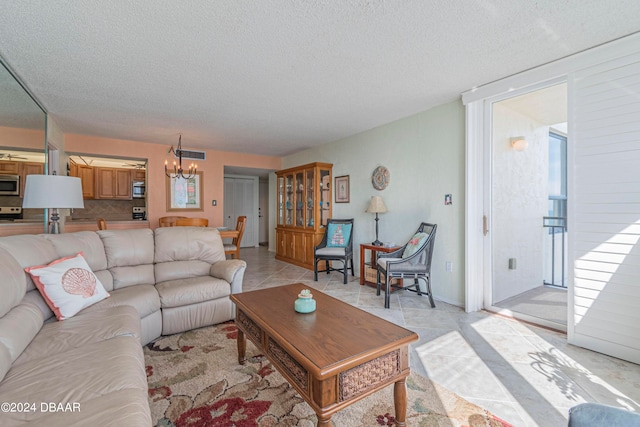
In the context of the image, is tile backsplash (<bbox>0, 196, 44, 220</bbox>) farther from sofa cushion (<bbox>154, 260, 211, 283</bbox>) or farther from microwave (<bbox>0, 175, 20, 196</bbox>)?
sofa cushion (<bbox>154, 260, 211, 283</bbox>)

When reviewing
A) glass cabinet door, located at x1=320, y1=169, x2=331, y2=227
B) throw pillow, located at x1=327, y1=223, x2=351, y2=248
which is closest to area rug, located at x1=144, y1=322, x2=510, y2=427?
throw pillow, located at x1=327, y1=223, x2=351, y2=248

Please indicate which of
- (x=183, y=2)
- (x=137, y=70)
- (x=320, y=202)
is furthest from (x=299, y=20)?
(x=320, y=202)

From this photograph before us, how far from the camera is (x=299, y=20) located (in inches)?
74.0

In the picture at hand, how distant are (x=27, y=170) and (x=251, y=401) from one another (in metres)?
3.05

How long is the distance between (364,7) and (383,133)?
2.60 m

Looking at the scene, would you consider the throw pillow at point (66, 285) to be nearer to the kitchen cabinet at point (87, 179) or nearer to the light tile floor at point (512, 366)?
the light tile floor at point (512, 366)

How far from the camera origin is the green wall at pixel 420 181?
328 cm

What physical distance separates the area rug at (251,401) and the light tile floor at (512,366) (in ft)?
0.57

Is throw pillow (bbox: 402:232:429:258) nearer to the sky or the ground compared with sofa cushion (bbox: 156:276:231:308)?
nearer to the sky

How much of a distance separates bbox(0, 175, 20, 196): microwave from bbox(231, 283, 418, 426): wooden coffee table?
95.9 inches

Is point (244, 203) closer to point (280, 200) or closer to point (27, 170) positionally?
point (280, 200)

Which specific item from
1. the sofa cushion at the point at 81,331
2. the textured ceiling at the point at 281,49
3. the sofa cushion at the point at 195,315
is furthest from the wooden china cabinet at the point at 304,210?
the sofa cushion at the point at 81,331

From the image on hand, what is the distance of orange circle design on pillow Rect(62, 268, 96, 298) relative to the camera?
6.10 feet

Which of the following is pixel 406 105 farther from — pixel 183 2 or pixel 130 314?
pixel 130 314
